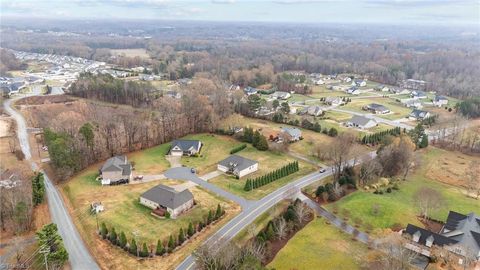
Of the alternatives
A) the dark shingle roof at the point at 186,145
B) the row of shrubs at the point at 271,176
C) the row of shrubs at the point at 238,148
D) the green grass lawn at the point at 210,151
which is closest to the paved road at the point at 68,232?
the green grass lawn at the point at 210,151

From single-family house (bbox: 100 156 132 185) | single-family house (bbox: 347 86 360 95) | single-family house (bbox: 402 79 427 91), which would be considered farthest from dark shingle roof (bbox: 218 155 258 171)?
single-family house (bbox: 402 79 427 91)

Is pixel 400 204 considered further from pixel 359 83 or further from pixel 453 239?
pixel 359 83

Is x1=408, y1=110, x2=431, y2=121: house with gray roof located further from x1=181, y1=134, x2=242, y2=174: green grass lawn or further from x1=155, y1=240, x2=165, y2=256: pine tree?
x1=155, y1=240, x2=165, y2=256: pine tree

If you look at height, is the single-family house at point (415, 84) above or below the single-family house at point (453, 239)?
below

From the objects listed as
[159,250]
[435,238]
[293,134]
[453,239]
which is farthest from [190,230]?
[293,134]

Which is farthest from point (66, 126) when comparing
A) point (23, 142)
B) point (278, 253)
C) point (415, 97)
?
point (415, 97)

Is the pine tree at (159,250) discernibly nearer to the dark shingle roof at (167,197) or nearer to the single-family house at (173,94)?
the dark shingle roof at (167,197)

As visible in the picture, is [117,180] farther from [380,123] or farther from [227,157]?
[380,123]
